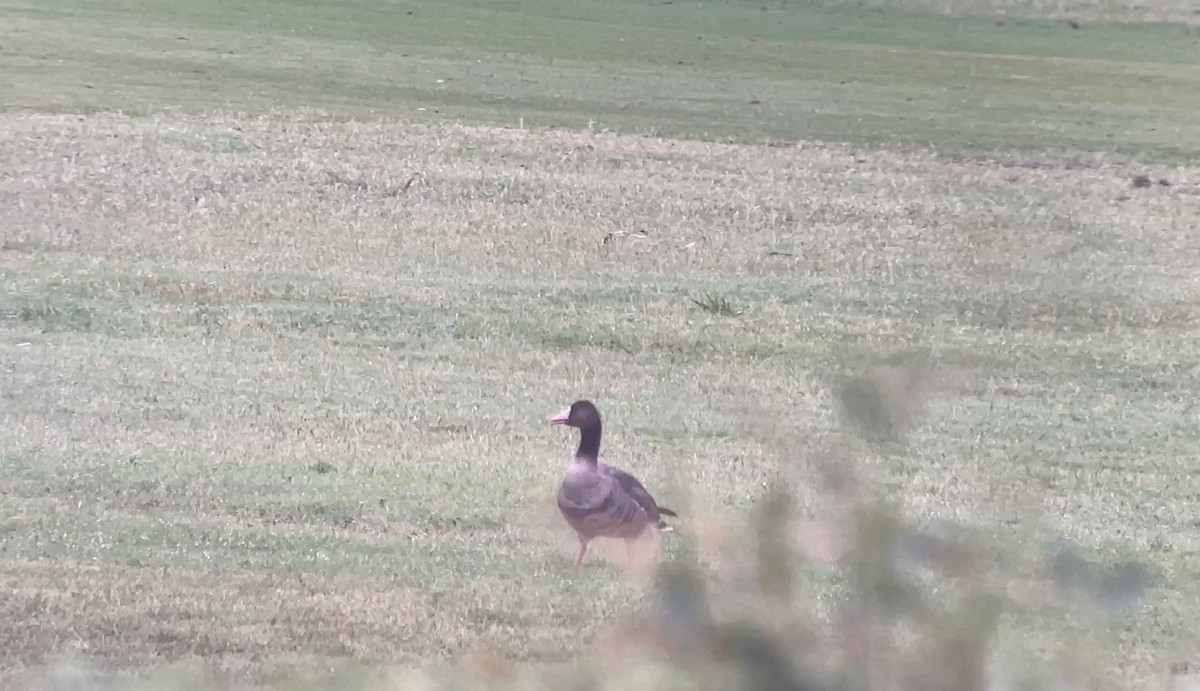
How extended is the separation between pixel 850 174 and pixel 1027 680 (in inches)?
556

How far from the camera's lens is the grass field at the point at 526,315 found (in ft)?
19.0

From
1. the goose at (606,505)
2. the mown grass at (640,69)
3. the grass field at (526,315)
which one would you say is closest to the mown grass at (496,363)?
the grass field at (526,315)

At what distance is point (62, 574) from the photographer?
20.0 feet

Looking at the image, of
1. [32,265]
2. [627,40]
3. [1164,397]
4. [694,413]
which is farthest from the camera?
[627,40]

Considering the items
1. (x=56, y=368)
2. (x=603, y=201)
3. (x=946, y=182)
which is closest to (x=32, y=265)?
(x=56, y=368)

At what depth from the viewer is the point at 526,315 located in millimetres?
10664

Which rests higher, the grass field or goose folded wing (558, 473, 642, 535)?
goose folded wing (558, 473, 642, 535)

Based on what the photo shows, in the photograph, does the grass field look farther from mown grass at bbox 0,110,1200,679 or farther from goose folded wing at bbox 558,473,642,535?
goose folded wing at bbox 558,473,642,535

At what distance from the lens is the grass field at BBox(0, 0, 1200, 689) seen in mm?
5781

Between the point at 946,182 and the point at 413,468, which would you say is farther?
the point at 946,182

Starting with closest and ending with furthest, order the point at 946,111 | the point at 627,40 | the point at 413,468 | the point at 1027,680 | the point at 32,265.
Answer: the point at 1027,680
the point at 413,468
the point at 32,265
the point at 946,111
the point at 627,40

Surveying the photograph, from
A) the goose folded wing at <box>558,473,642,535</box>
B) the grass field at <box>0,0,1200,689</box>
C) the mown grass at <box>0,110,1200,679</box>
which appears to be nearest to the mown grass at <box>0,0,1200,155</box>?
the grass field at <box>0,0,1200,689</box>

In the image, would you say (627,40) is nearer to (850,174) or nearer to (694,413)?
(850,174)

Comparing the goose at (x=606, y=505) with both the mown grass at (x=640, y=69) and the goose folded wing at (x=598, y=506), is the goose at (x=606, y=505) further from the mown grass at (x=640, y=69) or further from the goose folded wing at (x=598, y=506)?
the mown grass at (x=640, y=69)
